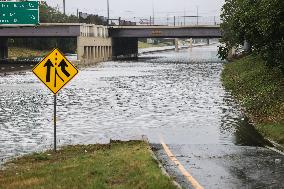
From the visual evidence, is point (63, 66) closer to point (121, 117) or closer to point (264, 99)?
point (121, 117)

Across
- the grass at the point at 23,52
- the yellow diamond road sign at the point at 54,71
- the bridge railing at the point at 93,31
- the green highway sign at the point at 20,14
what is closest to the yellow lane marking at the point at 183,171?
the yellow diamond road sign at the point at 54,71

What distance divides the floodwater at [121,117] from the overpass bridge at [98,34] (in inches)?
1539

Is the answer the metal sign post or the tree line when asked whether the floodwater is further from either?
the tree line

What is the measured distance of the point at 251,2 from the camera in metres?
30.4

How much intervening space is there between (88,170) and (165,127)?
391 inches

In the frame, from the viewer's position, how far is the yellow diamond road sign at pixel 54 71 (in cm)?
1434

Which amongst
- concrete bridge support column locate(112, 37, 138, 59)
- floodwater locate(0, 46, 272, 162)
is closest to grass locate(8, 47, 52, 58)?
concrete bridge support column locate(112, 37, 138, 59)

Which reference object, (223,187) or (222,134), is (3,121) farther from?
(223,187)

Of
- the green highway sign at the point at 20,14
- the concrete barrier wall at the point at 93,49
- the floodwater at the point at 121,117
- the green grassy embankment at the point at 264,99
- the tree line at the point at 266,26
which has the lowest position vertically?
the floodwater at the point at 121,117

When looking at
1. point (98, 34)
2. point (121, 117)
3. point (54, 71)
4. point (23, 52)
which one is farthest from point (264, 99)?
point (23, 52)

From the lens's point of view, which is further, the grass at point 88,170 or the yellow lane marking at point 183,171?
the yellow lane marking at point 183,171

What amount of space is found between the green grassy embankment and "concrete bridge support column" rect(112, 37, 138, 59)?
65.4 metres

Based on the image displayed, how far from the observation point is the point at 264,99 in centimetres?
2544

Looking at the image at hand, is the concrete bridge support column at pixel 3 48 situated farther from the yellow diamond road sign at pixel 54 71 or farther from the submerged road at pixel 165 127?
the yellow diamond road sign at pixel 54 71
